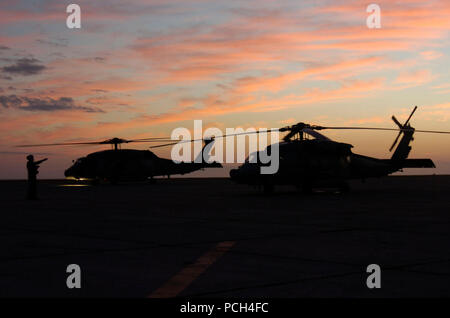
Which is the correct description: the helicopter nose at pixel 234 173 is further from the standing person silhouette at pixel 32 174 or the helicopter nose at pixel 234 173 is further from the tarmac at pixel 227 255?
the tarmac at pixel 227 255

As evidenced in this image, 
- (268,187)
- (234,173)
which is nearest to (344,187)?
(268,187)

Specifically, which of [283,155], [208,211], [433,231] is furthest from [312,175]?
[433,231]

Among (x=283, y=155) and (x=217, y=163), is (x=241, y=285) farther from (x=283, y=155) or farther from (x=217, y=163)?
(x=217, y=163)

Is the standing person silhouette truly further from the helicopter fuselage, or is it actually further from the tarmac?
the helicopter fuselage

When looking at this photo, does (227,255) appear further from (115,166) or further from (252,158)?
(115,166)

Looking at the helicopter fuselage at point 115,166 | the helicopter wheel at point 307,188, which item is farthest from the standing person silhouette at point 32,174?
the helicopter fuselage at point 115,166

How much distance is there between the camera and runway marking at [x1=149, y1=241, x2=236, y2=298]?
22.4ft

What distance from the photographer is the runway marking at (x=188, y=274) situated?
6820 millimetres

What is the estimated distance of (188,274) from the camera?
7.96m

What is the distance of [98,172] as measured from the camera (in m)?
51.9

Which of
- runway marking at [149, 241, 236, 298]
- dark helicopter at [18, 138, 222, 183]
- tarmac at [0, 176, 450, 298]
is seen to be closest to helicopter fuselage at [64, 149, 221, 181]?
dark helicopter at [18, 138, 222, 183]

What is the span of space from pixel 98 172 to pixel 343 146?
1056 inches
